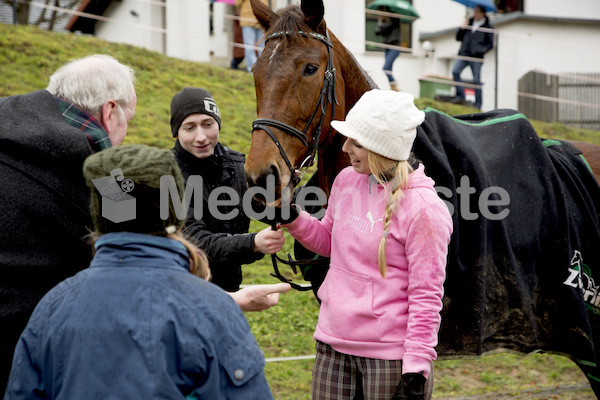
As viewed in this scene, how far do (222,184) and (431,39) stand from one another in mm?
13743

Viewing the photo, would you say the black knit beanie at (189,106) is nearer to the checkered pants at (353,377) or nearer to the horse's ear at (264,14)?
the horse's ear at (264,14)

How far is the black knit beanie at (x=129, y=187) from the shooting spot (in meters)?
1.56

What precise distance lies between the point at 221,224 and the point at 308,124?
672 millimetres

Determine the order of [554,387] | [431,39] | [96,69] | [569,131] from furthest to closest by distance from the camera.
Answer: [431,39]
[569,131]
[554,387]
[96,69]

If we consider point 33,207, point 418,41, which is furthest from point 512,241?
point 418,41

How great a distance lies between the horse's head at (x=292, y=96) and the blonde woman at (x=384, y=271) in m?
0.31

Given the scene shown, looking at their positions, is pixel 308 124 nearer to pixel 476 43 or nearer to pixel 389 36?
pixel 389 36

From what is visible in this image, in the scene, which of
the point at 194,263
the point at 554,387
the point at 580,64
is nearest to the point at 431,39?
the point at 580,64

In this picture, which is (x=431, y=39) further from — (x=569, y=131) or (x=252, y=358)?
(x=252, y=358)

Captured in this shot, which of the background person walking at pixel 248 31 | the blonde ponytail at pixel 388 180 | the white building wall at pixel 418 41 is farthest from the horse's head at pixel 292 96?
the white building wall at pixel 418 41

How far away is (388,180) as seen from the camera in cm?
242

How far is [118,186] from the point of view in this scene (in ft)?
5.10

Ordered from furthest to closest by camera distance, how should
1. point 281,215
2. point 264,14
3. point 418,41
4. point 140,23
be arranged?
point 418,41 → point 140,23 → point 264,14 → point 281,215

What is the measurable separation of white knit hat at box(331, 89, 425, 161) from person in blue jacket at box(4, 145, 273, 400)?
94cm
